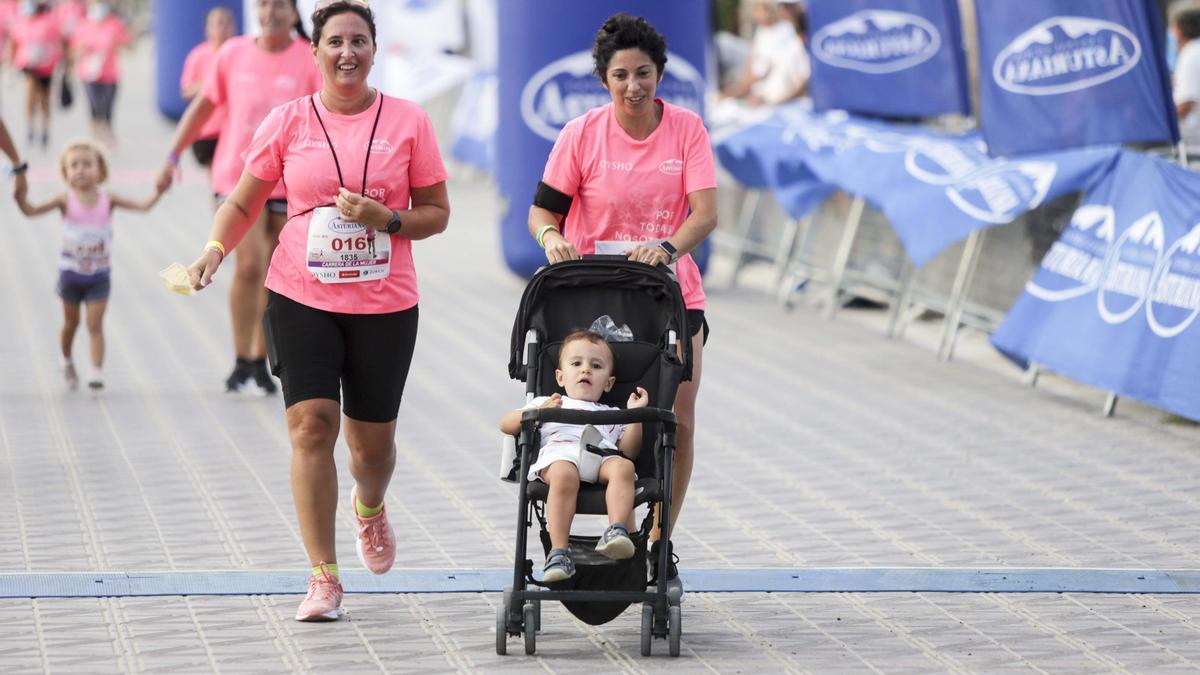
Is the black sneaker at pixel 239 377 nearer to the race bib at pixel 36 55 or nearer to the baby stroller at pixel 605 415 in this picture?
the baby stroller at pixel 605 415

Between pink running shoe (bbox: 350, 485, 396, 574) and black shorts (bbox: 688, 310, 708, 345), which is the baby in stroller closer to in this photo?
black shorts (bbox: 688, 310, 708, 345)

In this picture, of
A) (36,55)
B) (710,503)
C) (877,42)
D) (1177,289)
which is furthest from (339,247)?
(36,55)

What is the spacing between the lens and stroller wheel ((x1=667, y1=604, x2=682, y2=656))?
5.30 meters

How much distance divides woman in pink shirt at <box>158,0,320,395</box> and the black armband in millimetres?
3457

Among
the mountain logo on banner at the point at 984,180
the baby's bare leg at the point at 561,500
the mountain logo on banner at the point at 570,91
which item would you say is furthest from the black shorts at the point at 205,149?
the baby's bare leg at the point at 561,500

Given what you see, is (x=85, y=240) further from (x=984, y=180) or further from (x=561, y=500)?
(x=561, y=500)

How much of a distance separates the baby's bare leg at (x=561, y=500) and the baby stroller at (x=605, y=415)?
34mm

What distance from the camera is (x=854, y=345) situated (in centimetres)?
1180

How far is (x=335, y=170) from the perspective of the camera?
5652 mm

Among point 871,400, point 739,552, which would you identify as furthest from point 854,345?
point 739,552

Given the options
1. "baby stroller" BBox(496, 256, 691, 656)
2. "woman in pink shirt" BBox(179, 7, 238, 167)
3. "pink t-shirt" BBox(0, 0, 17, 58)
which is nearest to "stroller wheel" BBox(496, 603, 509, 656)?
"baby stroller" BBox(496, 256, 691, 656)

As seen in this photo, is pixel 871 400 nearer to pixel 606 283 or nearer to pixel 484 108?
pixel 606 283

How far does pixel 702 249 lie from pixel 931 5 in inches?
92.6

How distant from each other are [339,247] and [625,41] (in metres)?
1.06
